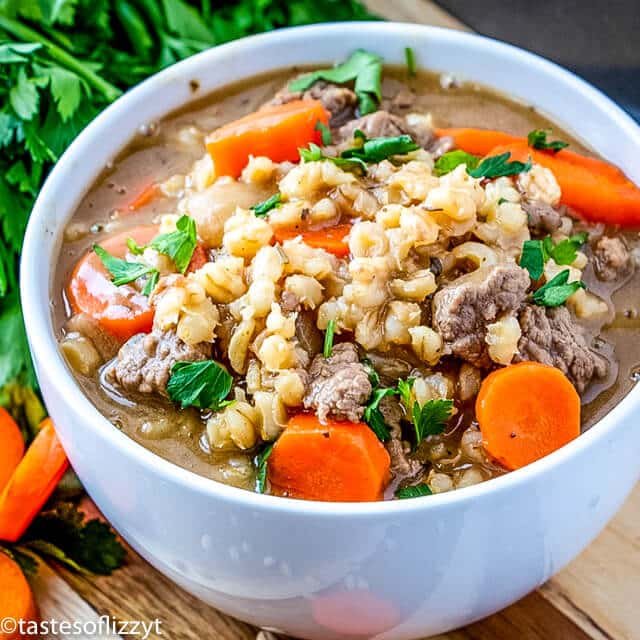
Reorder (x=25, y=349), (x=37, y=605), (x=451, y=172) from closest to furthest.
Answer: (x=451, y=172) < (x=37, y=605) < (x=25, y=349)

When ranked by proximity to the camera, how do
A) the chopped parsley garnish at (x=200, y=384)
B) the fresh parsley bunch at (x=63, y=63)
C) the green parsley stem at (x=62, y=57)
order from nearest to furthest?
the chopped parsley garnish at (x=200, y=384)
the fresh parsley bunch at (x=63, y=63)
the green parsley stem at (x=62, y=57)

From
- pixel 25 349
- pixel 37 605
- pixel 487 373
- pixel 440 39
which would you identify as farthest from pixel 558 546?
pixel 25 349

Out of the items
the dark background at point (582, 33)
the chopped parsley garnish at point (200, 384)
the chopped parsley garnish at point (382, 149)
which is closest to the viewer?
the chopped parsley garnish at point (200, 384)

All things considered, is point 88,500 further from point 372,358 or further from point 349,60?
point 349,60

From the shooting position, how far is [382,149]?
2.60 m

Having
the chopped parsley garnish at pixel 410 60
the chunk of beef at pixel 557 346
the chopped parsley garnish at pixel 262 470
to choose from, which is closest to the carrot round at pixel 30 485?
the chopped parsley garnish at pixel 262 470

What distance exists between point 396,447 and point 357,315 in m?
0.29

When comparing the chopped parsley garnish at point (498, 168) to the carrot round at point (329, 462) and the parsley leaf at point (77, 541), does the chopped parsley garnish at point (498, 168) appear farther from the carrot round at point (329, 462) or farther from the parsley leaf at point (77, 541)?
the parsley leaf at point (77, 541)

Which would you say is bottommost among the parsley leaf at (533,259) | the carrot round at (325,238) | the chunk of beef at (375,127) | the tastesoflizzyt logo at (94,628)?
the tastesoflizzyt logo at (94,628)

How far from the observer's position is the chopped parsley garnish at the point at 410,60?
3.12m

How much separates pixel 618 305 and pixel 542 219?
10.6 inches

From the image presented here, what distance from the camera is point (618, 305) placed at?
252cm

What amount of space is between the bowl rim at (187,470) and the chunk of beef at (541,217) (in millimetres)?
394

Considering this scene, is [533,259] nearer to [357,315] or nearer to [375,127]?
[357,315]
